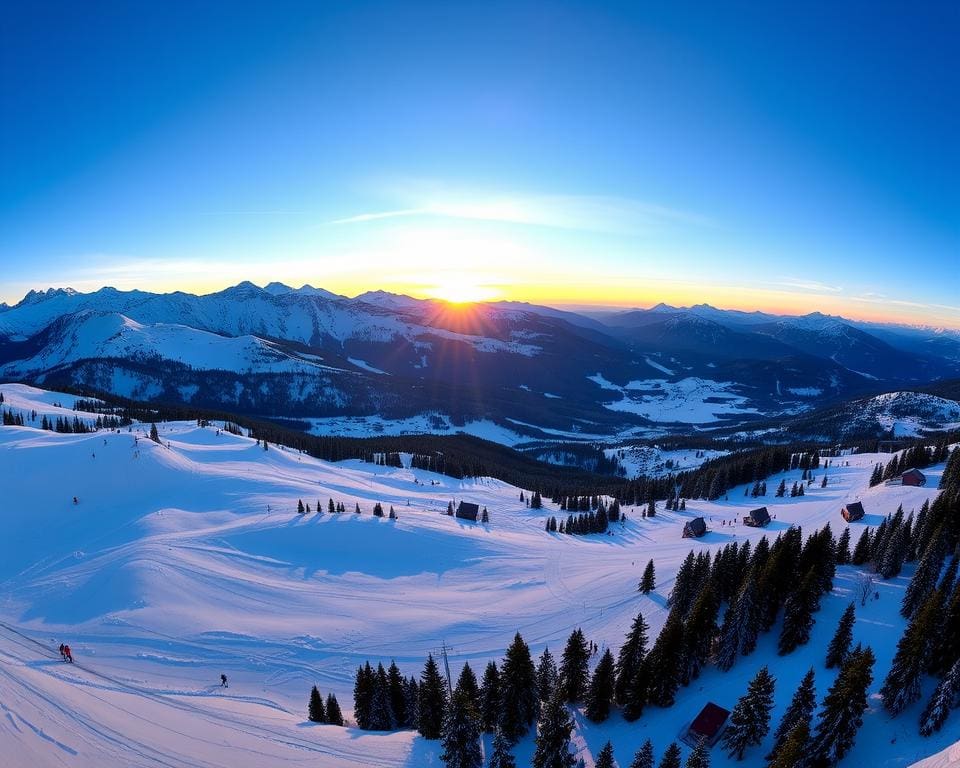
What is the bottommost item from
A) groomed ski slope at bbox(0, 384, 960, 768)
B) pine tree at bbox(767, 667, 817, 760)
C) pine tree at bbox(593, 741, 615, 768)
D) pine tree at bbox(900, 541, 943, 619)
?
groomed ski slope at bbox(0, 384, 960, 768)

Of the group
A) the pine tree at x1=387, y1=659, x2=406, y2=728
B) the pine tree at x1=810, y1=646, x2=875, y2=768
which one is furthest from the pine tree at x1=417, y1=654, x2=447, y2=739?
the pine tree at x1=810, y1=646, x2=875, y2=768

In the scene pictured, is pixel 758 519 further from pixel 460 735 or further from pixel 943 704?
pixel 460 735

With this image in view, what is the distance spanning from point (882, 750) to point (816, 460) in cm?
11746

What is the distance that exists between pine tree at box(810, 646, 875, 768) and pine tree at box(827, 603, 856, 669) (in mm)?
8357

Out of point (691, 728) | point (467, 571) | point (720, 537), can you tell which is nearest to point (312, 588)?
point (467, 571)

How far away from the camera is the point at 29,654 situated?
111 feet

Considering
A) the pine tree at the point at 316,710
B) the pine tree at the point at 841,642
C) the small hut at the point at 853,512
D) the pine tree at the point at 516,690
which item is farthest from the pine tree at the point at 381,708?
the small hut at the point at 853,512

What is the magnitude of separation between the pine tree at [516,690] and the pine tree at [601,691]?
16.7ft

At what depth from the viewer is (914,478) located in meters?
84.1

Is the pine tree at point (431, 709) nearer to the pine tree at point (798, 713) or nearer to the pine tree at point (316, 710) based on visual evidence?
the pine tree at point (316, 710)

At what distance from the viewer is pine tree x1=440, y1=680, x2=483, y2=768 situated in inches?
1075

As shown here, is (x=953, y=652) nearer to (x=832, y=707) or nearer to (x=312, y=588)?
(x=832, y=707)

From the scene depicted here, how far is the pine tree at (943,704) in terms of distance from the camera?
90.7ft

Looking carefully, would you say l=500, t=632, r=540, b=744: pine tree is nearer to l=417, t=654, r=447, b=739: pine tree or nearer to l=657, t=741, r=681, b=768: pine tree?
l=417, t=654, r=447, b=739: pine tree
